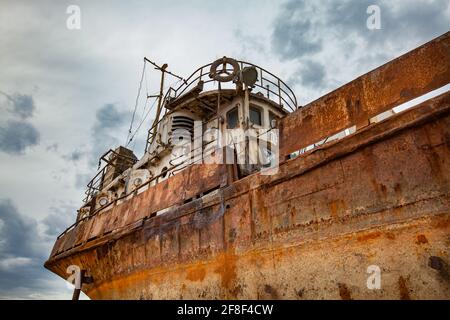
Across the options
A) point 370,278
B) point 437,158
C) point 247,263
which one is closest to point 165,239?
point 247,263

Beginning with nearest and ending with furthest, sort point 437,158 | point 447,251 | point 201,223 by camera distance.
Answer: point 447,251 → point 437,158 → point 201,223

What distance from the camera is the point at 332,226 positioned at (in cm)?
335

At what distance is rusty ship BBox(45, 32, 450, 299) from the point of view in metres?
2.82

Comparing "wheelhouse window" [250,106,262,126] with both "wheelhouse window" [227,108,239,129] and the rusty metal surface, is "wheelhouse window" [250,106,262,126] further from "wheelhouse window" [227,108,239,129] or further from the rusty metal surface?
the rusty metal surface

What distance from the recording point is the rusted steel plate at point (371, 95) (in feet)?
10.2

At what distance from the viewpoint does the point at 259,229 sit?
4047 millimetres

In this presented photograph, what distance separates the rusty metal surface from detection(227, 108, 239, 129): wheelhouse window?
3.90m

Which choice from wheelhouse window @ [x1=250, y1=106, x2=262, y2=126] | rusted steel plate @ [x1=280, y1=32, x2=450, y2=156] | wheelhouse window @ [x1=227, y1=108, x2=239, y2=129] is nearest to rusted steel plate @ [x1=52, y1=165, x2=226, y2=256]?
rusted steel plate @ [x1=280, y1=32, x2=450, y2=156]

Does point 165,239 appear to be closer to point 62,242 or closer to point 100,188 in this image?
point 62,242

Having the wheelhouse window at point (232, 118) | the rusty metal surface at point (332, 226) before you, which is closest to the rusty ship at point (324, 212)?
the rusty metal surface at point (332, 226)

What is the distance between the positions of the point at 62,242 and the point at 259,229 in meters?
8.01

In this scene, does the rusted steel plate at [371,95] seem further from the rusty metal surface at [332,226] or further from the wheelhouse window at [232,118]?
the wheelhouse window at [232,118]

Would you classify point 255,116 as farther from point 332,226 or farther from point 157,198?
point 332,226
